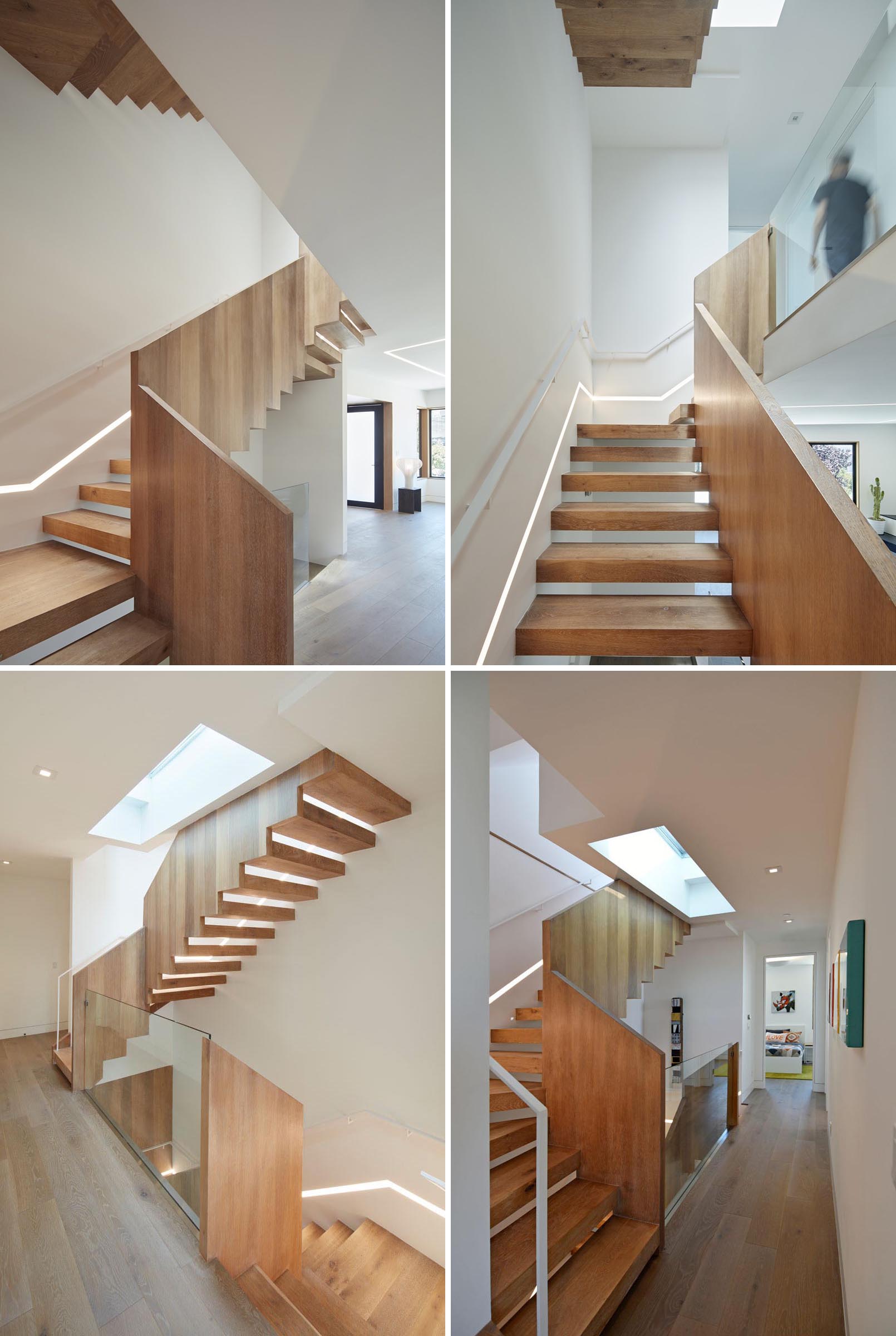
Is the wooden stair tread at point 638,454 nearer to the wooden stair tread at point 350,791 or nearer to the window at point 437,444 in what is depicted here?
the window at point 437,444

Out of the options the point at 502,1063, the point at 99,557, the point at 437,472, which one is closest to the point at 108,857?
the point at 437,472

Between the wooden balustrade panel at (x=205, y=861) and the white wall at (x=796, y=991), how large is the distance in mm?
8512

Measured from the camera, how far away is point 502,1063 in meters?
3.40

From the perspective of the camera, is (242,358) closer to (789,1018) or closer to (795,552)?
(795,552)

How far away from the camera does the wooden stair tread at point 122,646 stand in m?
1.40

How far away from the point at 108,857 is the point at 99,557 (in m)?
1.41

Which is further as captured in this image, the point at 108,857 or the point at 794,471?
the point at 794,471

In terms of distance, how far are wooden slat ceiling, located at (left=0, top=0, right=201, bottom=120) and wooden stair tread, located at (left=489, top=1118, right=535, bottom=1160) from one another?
3.75 meters

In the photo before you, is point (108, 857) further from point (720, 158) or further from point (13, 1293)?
point (720, 158)

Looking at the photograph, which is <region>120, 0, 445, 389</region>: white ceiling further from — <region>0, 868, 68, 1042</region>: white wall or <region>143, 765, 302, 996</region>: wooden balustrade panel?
<region>0, 868, 68, 1042</region>: white wall

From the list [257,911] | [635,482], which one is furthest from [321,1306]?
[635,482]

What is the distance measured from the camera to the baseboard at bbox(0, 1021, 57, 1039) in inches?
63.0

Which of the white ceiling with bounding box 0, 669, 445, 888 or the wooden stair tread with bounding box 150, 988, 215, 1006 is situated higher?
the white ceiling with bounding box 0, 669, 445, 888

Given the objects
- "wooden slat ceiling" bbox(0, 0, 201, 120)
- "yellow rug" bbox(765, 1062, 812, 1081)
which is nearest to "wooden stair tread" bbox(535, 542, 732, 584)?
"wooden slat ceiling" bbox(0, 0, 201, 120)
